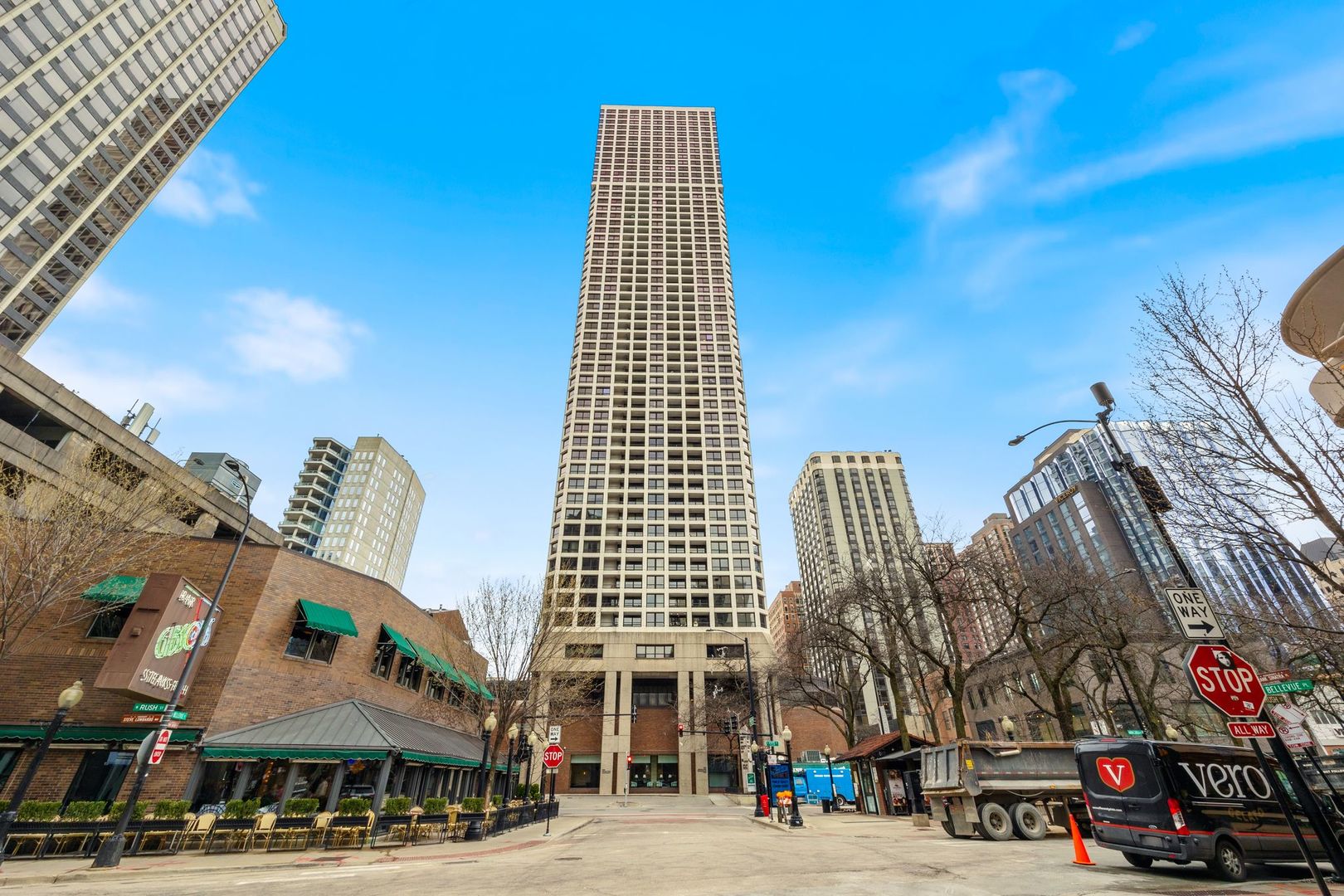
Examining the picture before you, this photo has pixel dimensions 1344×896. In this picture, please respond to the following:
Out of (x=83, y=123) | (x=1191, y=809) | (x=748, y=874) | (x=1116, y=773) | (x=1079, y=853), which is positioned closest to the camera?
(x=1191, y=809)

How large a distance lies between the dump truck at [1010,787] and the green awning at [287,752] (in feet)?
64.4

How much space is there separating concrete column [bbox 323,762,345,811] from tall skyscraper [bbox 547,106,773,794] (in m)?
16.4

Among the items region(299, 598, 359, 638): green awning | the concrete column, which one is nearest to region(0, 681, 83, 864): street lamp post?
region(299, 598, 359, 638): green awning

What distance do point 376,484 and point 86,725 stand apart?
117 metres

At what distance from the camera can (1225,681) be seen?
285 inches

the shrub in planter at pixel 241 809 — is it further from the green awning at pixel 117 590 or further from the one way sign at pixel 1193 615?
the one way sign at pixel 1193 615

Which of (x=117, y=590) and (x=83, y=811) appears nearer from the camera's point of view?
(x=83, y=811)

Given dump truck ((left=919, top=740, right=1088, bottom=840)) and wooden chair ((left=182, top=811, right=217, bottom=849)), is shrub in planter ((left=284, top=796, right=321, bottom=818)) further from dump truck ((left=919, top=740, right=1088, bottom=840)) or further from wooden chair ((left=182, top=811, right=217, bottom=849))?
dump truck ((left=919, top=740, right=1088, bottom=840))

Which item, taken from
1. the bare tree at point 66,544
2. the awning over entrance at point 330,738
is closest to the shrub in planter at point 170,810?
the awning over entrance at point 330,738

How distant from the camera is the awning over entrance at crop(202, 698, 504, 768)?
62.5 ft

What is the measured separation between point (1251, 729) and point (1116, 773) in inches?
232

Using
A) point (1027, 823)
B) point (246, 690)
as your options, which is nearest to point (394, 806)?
point (246, 690)

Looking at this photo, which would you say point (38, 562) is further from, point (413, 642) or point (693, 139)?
point (693, 139)

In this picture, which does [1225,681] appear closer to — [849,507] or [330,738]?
[330,738]
